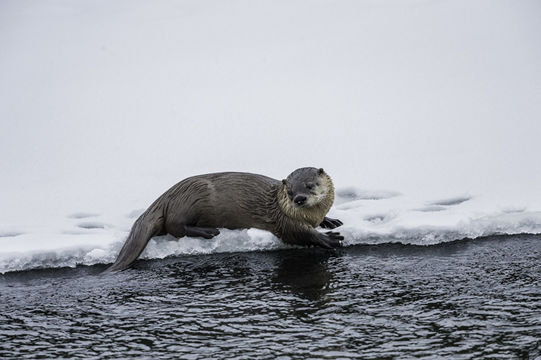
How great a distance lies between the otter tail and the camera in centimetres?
569

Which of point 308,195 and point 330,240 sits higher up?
point 308,195

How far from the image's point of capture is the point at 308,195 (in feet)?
19.1

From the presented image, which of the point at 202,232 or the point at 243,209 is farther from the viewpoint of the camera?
the point at 243,209

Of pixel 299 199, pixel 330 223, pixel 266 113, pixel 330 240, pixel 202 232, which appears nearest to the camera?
pixel 299 199

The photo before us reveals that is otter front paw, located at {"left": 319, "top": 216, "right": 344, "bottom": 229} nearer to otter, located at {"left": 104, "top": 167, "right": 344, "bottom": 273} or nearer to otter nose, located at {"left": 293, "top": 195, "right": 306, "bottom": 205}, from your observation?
otter, located at {"left": 104, "top": 167, "right": 344, "bottom": 273}

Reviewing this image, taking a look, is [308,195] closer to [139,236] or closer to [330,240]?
[330,240]

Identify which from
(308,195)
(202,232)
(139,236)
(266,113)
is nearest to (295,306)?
(308,195)

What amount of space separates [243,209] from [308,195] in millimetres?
559

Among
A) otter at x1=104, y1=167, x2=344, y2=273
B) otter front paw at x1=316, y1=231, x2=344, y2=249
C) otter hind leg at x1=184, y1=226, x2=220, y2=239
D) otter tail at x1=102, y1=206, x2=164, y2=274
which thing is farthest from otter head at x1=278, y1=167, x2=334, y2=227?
otter tail at x1=102, y1=206, x2=164, y2=274

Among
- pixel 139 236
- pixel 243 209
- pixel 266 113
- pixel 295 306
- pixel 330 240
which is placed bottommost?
pixel 295 306

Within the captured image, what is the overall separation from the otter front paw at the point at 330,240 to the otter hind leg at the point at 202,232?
2.41 feet

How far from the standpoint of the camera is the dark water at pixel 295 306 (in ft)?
13.8

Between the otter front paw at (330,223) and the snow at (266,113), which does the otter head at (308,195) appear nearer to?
the otter front paw at (330,223)

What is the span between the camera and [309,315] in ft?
15.2
